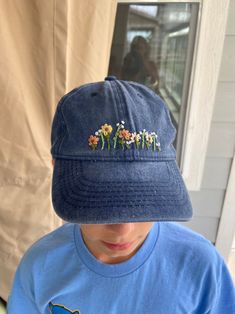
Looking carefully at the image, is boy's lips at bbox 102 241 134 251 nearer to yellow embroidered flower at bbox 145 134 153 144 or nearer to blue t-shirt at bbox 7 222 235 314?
blue t-shirt at bbox 7 222 235 314

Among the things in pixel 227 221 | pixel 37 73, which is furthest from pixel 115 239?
pixel 227 221

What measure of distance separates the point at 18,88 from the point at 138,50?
458 mm

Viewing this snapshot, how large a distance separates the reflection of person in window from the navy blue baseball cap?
0.68 metres

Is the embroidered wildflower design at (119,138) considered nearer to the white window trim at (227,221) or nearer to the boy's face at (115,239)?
the boy's face at (115,239)

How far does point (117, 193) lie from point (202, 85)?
0.78 m

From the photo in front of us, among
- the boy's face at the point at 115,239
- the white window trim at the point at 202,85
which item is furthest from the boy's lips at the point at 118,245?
the white window trim at the point at 202,85

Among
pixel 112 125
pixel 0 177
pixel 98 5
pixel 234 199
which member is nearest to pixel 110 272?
pixel 112 125

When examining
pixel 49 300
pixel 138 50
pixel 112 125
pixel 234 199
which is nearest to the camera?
pixel 112 125

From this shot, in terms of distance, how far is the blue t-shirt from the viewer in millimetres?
655

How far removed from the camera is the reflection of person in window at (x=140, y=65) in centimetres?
122

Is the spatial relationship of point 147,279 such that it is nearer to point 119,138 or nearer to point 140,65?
point 119,138

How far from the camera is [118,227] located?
56 cm

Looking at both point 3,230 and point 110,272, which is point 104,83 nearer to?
point 110,272

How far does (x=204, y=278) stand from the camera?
653 mm
